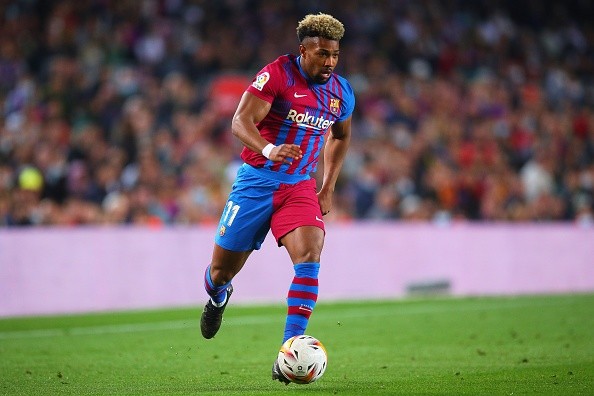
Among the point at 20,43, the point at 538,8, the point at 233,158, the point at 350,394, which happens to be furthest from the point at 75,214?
the point at 538,8

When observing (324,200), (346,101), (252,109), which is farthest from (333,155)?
(252,109)

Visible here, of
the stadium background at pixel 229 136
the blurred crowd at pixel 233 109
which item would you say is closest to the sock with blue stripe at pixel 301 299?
the stadium background at pixel 229 136

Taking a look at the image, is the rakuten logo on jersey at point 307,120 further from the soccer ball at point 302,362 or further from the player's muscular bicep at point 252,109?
the soccer ball at point 302,362

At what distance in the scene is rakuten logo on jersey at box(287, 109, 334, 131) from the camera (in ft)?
26.6

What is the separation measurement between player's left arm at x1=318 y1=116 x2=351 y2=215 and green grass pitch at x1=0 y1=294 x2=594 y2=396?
1388 millimetres

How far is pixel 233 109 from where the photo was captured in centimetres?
1958

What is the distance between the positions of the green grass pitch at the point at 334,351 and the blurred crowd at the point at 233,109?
2.46 metres

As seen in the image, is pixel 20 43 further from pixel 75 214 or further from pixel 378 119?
pixel 378 119

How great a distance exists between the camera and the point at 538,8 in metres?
26.7

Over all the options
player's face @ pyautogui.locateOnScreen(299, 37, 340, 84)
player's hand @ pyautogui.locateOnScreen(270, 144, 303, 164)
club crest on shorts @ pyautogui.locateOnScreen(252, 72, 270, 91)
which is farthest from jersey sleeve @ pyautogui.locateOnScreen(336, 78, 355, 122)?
player's hand @ pyautogui.locateOnScreen(270, 144, 303, 164)

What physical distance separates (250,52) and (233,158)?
11.6 ft

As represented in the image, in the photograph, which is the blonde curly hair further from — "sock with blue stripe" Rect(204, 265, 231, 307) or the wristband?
"sock with blue stripe" Rect(204, 265, 231, 307)

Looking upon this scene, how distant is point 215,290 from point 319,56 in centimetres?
222

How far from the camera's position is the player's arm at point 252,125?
7350mm
